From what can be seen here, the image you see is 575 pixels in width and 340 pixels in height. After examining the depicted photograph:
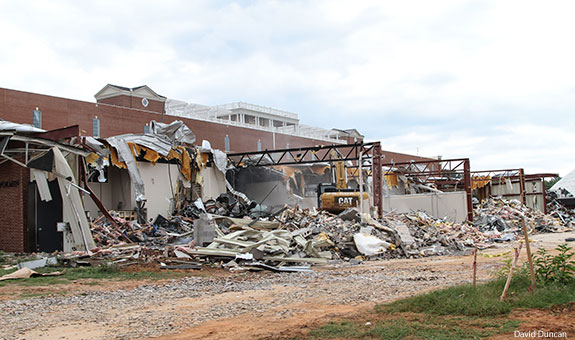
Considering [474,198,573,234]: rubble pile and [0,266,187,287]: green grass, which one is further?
[474,198,573,234]: rubble pile

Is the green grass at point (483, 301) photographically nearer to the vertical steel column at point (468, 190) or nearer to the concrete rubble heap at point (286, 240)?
the concrete rubble heap at point (286, 240)

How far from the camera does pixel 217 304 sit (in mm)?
10133

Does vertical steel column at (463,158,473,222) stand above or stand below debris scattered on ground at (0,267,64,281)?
above

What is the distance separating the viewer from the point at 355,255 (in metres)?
19.7

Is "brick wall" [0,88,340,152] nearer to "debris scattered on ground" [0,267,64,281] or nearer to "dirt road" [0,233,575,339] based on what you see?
"debris scattered on ground" [0,267,64,281]

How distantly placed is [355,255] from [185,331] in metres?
12.7

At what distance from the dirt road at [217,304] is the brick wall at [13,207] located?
894cm

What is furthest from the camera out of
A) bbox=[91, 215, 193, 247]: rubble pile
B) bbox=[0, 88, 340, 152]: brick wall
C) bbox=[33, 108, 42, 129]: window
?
bbox=[33, 108, 42, 129]: window

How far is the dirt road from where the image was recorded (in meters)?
7.80

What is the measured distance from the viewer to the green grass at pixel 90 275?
13.1 meters

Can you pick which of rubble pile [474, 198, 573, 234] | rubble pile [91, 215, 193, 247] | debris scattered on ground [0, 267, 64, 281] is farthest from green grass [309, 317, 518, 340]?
rubble pile [474, 198, 573, 234]

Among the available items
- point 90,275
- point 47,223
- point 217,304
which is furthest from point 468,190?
point 217,304

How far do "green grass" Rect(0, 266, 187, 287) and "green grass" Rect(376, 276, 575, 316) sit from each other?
8.02 meters

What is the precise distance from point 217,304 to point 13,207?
44.8ft
